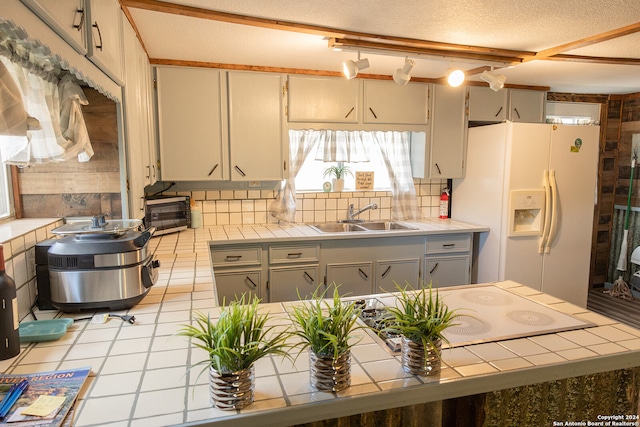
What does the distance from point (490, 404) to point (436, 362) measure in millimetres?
277

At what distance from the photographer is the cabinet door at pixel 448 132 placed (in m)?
3.66

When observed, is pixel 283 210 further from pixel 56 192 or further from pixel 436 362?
pixel 436 362

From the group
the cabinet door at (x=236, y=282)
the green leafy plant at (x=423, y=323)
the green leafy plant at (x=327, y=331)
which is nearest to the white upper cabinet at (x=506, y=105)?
the cabinet door at (x=236, y=282)

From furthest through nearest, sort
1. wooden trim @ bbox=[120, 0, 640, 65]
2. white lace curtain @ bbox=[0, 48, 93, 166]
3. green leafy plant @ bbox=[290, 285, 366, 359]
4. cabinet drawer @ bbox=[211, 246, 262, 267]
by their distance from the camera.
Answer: cabinet drawer @ bbox=[211, 246, 262, 267] < wooden trim @ bbox=[120, 0, 640, 65] < white lace curtain @ bbox=[0, 48, 93, 166] < green leafy plant @ bbox=[290, 285, 366, 359]

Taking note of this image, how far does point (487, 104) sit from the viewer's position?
3.77 meters

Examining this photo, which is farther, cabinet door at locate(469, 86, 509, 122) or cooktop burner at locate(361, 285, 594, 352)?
cabinet door at locate(469, 86, 509, 122)

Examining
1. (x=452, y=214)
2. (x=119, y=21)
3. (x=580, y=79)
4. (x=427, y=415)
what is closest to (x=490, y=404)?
(x=427, y=415)

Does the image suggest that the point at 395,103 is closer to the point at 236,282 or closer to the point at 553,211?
the point at 553,211

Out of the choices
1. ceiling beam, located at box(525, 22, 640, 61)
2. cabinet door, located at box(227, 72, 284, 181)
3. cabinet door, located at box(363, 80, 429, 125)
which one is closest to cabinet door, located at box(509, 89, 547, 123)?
cabinet door, located at box(363, 80, 429, 125)

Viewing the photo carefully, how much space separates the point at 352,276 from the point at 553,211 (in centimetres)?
174

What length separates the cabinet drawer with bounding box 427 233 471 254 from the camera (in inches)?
134

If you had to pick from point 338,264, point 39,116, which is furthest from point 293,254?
point 39,116

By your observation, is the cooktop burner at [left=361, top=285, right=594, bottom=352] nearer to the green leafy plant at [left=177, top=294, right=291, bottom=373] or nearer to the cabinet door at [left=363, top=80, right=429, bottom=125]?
the green leafy plant at [left=177, top=294, right=291, bottom=373]

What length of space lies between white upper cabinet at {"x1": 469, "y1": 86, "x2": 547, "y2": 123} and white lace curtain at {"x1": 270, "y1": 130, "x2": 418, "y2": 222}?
67 centimetres
